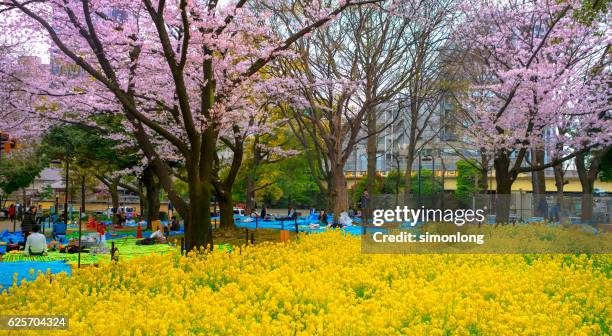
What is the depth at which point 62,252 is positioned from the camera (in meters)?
16.6

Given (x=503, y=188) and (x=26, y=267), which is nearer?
(x=26, y=267)

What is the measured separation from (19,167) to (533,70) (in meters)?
27.1

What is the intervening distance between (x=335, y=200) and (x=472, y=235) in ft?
36.4

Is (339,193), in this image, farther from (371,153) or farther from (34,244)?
(34,244)

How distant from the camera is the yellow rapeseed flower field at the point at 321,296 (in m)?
5.90

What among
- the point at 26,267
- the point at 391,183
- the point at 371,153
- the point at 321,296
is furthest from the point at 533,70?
the point at 391,183

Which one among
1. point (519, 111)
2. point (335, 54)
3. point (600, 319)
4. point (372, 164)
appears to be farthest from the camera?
point (372, 164)

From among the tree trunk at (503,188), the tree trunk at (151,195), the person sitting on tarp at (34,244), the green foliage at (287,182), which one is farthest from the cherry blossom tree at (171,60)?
the green foliage at (287,182)

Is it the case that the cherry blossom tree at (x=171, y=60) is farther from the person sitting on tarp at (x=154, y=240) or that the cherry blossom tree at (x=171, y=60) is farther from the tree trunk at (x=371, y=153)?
the tree trunk at (x=371, y=153)

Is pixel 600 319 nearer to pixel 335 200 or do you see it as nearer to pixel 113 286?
pixel 113 286

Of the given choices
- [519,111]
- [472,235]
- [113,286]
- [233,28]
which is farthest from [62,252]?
[519,111]

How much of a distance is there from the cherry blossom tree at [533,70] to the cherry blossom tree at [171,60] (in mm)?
6696

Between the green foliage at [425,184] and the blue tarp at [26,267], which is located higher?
the green foliage at [425,184]

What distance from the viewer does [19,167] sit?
33.5 meters
